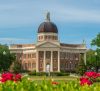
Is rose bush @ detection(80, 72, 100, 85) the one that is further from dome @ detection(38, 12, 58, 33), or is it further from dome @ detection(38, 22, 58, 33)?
dome @ detection(38, 12, 58, 33)

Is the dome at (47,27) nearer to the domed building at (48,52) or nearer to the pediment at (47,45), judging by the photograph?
the domed building at (48,52)

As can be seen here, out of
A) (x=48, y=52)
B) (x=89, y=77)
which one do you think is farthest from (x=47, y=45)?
(x=89, y=77)

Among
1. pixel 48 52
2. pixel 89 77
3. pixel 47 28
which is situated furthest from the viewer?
pixel 47 28

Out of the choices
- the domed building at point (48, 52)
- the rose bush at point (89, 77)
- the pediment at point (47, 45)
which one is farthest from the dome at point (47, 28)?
the rose bush at point (89, 77)

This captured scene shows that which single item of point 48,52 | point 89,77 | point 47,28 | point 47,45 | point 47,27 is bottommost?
point 89,77

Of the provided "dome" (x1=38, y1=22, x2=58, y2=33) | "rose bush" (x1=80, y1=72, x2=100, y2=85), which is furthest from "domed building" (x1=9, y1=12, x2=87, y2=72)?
"rose bush" (x1=80, y1=72, x2=100, y2=85)

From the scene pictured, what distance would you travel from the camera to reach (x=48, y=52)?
130625 mm

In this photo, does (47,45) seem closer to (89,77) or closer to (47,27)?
(47,27)

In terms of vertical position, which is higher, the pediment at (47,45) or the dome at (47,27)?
the dome at (47,27)

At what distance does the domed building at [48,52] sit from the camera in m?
131

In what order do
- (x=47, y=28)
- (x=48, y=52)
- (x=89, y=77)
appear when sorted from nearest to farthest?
(x=89, y=77) < (x=48, y=52) < (x=47, y=28)

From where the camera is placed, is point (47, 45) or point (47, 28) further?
point (47, 28)

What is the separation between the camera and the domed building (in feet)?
429

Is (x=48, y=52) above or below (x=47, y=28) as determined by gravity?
below
